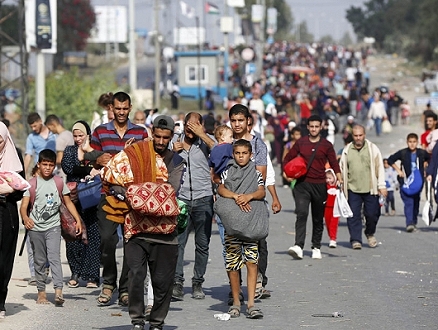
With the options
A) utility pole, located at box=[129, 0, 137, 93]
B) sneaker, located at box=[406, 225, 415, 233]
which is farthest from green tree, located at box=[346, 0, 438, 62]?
sneaker, located at box=[406, 225, 415, 233]

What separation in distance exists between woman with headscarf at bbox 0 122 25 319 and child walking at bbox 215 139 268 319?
1762 mm

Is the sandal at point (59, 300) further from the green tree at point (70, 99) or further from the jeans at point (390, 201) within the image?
the green tree at point (70, 99)

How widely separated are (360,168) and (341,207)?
605 mm

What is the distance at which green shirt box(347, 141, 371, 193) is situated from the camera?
1562cm

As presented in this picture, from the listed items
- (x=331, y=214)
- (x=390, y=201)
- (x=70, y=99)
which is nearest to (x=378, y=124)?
(x=70, y=99)

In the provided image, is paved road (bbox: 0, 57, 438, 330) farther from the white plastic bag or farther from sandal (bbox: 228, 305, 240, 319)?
the white plastic bag

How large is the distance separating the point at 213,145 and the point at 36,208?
1.77 metres

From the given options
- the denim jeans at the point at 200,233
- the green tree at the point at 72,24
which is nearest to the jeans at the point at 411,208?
the denim jeans at the point at 200,233

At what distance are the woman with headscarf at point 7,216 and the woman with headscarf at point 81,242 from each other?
168cm

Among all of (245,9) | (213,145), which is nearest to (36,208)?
(213,145)

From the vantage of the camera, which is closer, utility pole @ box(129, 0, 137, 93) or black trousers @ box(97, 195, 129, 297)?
black trousers @ box(97, 195, 129, 297)

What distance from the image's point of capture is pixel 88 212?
1177 centimetres

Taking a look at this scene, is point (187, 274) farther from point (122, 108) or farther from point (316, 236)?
point (122, 108)

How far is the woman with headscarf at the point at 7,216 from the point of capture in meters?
9.80
